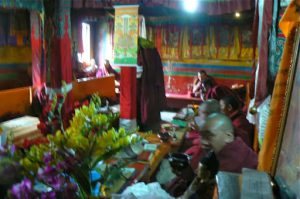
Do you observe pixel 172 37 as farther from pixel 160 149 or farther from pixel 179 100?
pixel 160 149

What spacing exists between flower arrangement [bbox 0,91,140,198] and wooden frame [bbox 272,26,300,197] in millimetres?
599

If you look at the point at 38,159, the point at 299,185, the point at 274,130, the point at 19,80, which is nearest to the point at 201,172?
the point at 274,130

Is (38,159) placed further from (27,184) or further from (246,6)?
(246,6)

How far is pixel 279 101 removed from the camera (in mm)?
1464

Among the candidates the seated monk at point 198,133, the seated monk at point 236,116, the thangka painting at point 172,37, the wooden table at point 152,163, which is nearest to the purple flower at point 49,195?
the wooden table at point 152,163

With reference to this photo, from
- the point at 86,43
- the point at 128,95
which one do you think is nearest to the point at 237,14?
the point at 128,95

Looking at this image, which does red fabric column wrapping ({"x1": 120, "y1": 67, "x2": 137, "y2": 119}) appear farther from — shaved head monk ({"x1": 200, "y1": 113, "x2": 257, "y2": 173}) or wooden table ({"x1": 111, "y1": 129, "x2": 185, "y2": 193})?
shaved head monk ({"x1": 200, "y1": 113, "x2": 257, "y2": 173})

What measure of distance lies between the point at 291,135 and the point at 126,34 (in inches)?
157

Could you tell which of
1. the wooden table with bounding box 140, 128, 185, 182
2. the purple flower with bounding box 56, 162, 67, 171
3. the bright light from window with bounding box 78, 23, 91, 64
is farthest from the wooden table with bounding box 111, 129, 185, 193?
the bright light from window with bounding box 78, 23, 91, 64

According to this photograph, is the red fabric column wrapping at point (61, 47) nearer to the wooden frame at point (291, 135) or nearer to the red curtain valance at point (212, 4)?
the red curtain valance at point (212, 4)

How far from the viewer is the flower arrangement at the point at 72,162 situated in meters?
1.03

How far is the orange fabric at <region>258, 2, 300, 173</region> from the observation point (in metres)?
1.43

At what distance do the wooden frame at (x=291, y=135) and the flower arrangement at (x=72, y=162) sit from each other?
1.97 ft

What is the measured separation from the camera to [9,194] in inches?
39.3
